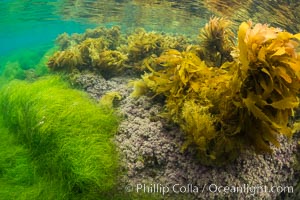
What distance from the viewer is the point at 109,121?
13.2 feet

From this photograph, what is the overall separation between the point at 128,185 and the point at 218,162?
1190mm

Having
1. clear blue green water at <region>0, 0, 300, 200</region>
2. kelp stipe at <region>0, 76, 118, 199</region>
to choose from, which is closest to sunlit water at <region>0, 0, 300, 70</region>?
clear blue green water at <region>0, 0, 300, 200</region>

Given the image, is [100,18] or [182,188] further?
[100,18]

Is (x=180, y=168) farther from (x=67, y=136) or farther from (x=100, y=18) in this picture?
(x=100, y=18)

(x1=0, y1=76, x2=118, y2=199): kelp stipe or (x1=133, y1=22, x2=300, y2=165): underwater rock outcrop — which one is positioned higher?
(x1=133, y1=22, x2=300, y2=165): underwater rock outcrop

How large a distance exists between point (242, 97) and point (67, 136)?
7.53ft

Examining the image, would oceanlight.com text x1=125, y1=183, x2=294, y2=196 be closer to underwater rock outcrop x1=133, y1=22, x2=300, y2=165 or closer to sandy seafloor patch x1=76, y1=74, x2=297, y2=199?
sandy seafloor patch x1=76, y1=74, x2=297, y2=199

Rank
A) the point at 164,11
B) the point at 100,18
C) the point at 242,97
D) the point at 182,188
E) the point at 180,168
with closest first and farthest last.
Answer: the point at 242,97 → the point at 182,188 → the point at 180,168 → the point at 164,11 → the point at 100,18

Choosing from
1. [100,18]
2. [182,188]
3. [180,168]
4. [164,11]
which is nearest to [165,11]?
[164,11]

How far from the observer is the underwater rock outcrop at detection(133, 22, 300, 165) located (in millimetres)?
3002

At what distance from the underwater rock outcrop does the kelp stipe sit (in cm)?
107

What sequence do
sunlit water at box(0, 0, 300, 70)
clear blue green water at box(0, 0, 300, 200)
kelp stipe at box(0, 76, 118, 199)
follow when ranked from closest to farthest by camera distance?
kelp stipe at box(0, 76, 118, 199)
clear blue green water at box(0, 0, 300, 200)
sunlit water at box(0, 0, 300, 70)

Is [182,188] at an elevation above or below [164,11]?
below

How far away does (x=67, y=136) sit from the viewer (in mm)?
3566
